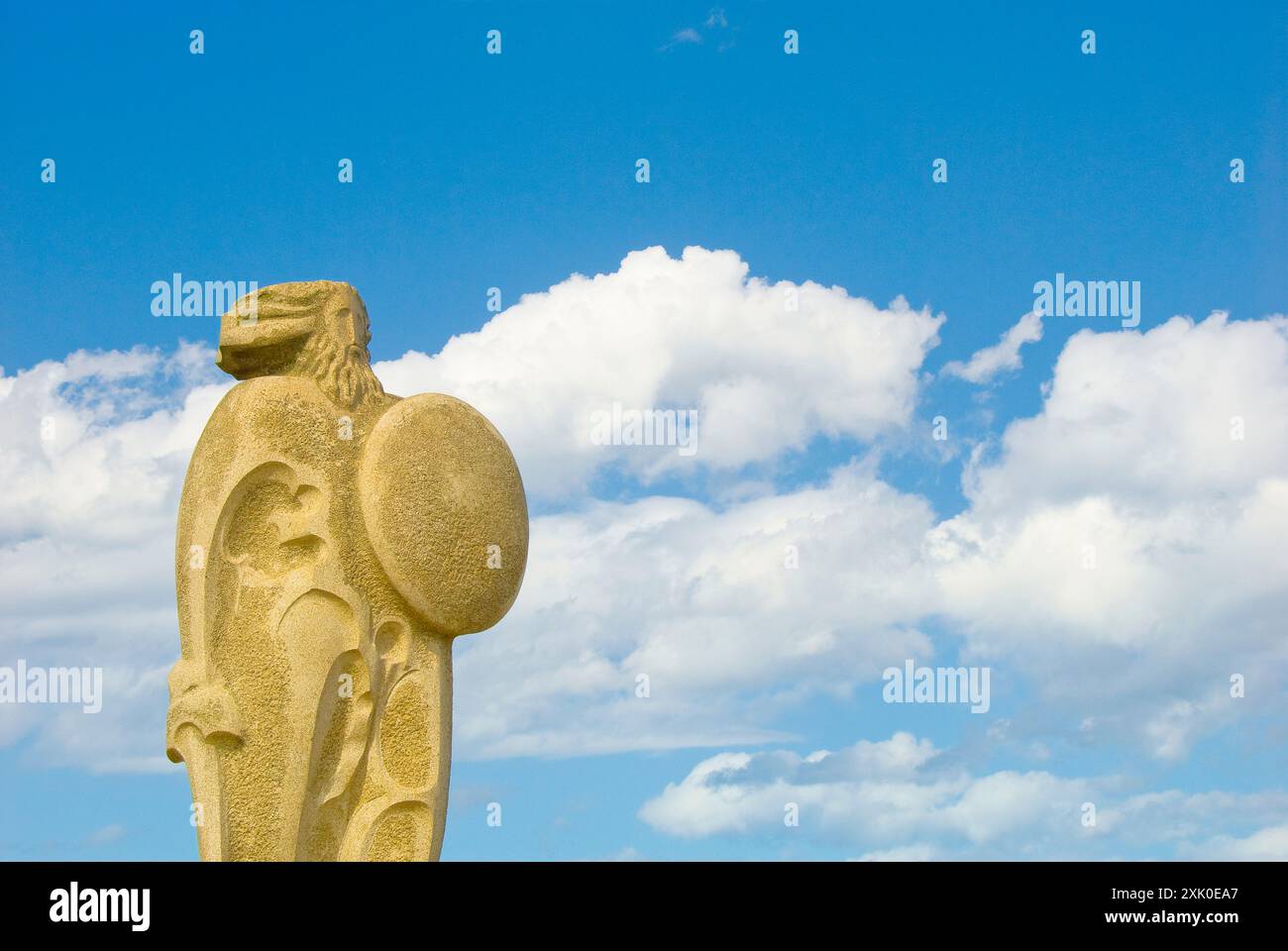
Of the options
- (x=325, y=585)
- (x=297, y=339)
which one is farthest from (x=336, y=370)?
(x=325, y=585)

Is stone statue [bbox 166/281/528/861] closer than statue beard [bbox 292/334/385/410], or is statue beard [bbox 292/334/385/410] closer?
stone statue [bbox 166/281/528/861]

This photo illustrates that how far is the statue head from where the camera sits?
320 inches

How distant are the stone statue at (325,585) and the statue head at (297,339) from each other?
0.03ft

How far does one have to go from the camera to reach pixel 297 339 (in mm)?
8164

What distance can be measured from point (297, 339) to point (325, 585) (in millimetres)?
1356

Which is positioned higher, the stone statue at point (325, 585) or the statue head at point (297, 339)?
the statue head at point (297, 339)

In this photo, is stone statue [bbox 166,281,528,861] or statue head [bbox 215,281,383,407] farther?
statue head [bbox 215,281,383,407]

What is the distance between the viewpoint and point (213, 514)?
7.74 meters

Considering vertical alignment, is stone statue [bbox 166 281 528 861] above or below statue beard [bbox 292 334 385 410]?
below

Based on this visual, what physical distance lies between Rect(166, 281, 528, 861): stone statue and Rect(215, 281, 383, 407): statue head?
1 cm

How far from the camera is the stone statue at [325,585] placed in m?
7.67
